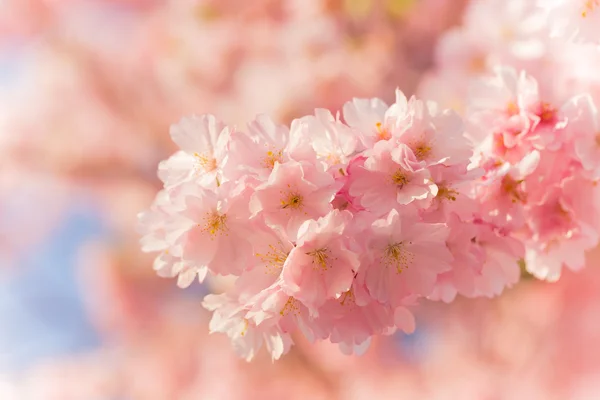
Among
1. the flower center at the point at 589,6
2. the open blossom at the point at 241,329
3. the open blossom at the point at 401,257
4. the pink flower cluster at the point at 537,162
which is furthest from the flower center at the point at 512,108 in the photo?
the open blossom at the point at 241,329

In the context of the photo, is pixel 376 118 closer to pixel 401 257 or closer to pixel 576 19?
pixel 401 257

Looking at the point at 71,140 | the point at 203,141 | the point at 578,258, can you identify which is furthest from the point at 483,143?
the point at 71,140

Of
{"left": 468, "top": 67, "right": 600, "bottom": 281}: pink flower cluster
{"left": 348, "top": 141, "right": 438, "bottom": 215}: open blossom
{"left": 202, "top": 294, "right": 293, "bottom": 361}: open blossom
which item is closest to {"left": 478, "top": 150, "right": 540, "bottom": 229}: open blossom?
{"left": 468, "top": 67, "right": 600, "bottom": 281}: pink flower cluster

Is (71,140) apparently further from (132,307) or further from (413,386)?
(413,386)

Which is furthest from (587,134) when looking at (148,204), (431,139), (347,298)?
(148,204)

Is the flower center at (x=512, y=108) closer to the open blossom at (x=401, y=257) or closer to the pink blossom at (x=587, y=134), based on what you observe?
the pink blossom at (x=587, y=134)

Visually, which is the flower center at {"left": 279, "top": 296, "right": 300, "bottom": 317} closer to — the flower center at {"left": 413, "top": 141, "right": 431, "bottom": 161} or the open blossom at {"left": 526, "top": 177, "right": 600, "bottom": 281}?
the flower center at {"left": 413, "top": 141, "right": 431, "bottom": 161}

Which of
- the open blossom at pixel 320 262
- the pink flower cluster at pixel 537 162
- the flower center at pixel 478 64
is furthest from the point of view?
the flower center at pixel 478 64
